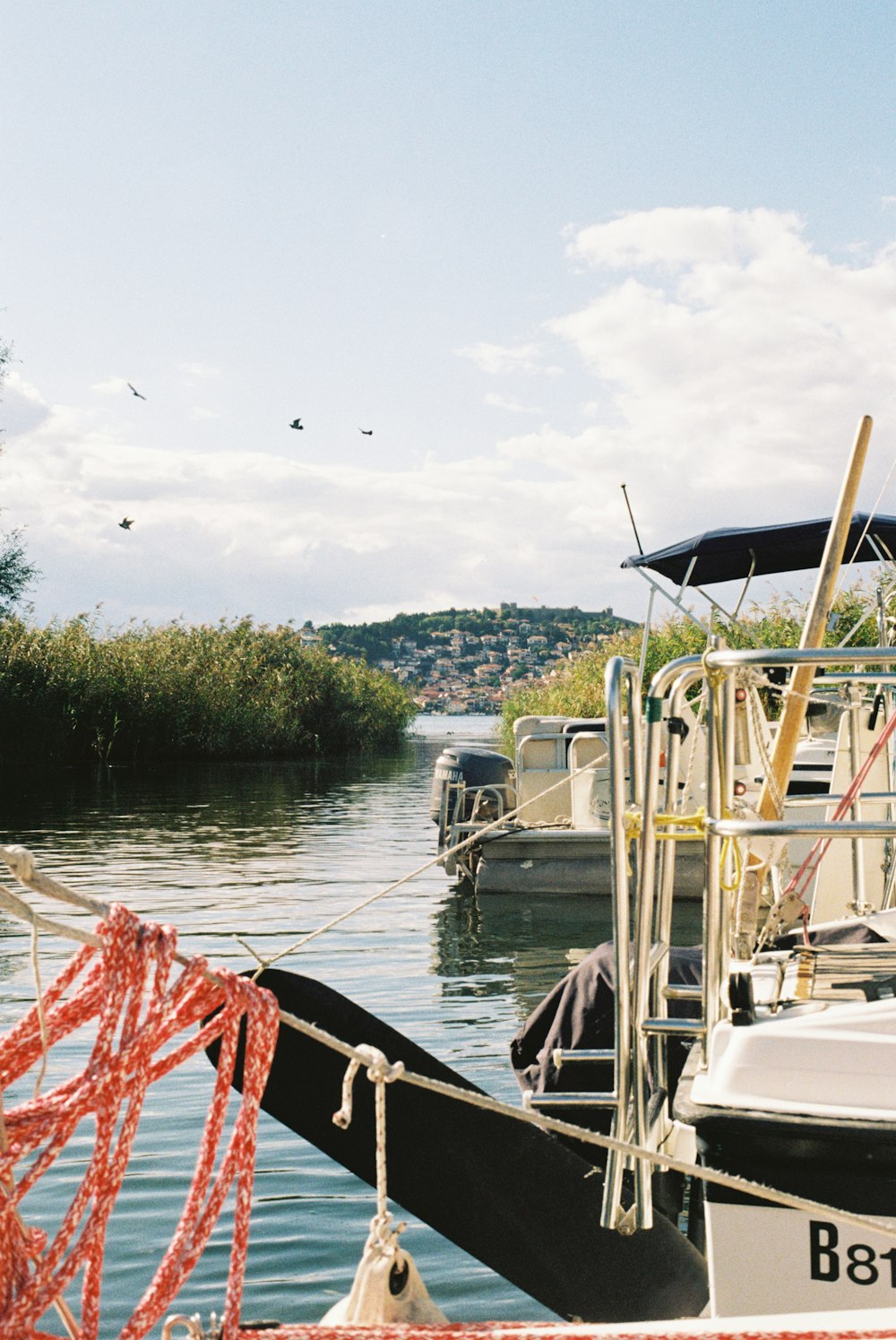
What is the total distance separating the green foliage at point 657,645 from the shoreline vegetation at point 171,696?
35.1 ft

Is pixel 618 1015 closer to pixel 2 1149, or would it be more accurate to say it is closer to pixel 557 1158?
pixel 557 1158

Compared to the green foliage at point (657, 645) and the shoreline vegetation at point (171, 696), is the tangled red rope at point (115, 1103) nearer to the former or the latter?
the green foliage at point (657, 645)

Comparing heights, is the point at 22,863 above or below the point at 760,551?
below

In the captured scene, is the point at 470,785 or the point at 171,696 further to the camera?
the point at 171,696

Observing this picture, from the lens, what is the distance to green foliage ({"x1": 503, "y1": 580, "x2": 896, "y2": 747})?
14125mm

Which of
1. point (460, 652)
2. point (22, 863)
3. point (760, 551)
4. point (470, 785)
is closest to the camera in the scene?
point (22, 863)

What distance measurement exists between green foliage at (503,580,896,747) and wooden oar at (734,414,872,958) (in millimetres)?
4446

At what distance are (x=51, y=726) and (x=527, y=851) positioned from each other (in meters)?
20.6

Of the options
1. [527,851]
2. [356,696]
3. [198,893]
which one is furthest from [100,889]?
[356,696]

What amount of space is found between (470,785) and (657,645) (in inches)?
217

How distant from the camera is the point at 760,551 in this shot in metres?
9.49

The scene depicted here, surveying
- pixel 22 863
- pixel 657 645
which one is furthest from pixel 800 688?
pixel 657 645

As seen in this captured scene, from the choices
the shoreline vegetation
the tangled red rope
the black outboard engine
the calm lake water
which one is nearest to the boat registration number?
the tangled red rope

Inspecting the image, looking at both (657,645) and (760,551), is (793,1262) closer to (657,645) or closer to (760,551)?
(760,551)
